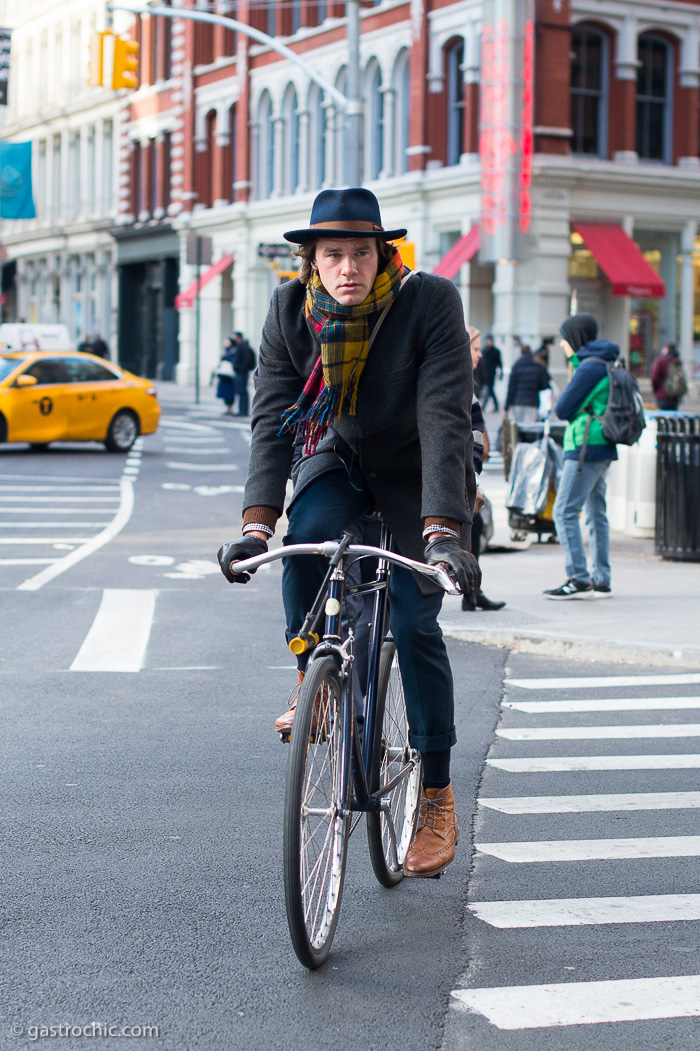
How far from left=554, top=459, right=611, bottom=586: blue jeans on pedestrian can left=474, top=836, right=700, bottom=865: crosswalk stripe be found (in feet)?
17.3

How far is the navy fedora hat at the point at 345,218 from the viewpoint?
4074 millimetres

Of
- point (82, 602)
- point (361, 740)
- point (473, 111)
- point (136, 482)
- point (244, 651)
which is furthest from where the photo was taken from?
point (473, 111)

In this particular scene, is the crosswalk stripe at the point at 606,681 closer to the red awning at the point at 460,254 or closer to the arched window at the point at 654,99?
the red awning at the point at 460,254

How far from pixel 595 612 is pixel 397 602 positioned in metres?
5.74

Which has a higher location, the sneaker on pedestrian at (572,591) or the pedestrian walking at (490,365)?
the pedestrian walking at (490,365)

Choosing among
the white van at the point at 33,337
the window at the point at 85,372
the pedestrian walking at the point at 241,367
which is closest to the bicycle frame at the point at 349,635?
the window at the point at 85,372

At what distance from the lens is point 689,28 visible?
35875mm

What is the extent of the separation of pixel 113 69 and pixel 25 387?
5446 millimetres

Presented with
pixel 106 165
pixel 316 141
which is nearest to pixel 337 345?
pixel 316 141

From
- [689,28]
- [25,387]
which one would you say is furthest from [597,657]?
[689,28]

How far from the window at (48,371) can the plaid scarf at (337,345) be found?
1937 centimetres

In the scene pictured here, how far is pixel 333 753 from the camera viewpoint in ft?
12.7

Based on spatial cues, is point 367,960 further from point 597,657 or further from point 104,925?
point 597,657

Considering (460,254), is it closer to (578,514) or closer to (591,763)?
(578,514)
